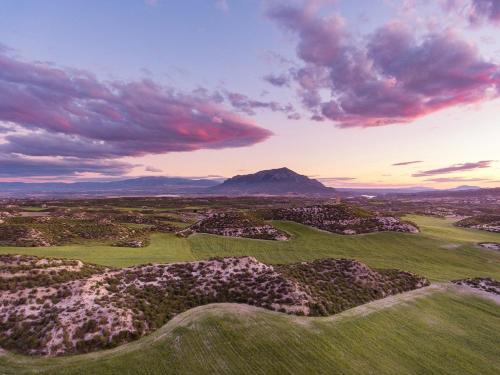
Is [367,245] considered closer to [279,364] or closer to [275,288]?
[275,288]

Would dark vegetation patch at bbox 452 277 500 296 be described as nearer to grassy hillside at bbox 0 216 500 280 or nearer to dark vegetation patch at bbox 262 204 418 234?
grassy hillside at bbox 0 216 500 280

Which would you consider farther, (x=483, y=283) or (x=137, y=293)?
(x=483, y=283)

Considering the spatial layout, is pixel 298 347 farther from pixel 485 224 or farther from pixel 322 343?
pixel 485 224

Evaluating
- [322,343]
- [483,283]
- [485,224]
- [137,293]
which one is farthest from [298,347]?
[485,224]

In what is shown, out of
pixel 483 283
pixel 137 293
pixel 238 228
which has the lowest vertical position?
pixel 483 283

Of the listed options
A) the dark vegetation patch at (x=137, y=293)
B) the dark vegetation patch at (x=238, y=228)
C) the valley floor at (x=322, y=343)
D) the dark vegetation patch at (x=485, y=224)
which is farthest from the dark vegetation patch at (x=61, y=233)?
the dark vegetation patch at (x=485, y=224)

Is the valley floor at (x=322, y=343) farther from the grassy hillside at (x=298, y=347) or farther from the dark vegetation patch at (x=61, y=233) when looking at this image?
the dark vegetation patch at (x=61, y=233)
